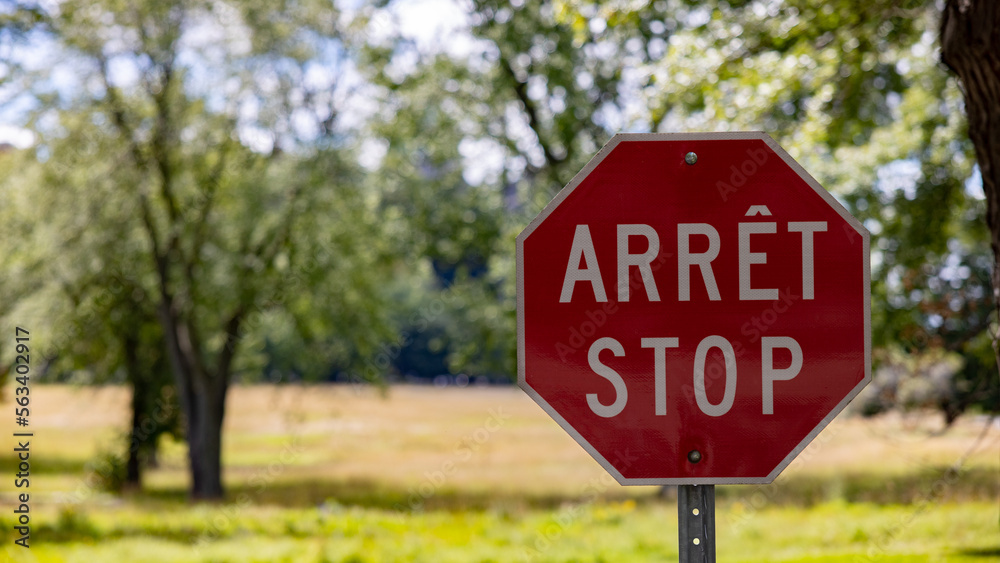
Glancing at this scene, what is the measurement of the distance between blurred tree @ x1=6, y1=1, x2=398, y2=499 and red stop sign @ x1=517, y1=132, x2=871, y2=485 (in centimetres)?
1282

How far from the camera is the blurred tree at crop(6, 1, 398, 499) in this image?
13320 mm

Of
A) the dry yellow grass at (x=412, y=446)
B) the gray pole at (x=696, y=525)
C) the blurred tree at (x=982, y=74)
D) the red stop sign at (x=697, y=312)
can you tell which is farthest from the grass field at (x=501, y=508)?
the gray pole at (x=696, y=525)

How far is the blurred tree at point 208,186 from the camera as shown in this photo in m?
13.3

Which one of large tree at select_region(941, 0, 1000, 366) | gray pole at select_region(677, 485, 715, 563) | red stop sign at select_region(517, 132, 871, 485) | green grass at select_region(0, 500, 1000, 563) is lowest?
green grass at select_region(0, 500, 1000, 563)

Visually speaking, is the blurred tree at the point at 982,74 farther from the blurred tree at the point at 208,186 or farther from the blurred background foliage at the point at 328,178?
the blurred tree at the point at 208,186

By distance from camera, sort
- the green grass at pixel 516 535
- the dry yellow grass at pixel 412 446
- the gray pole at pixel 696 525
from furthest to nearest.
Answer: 1. the dry yellow grass at pixel 412 446
2. the green grass at pixel 516 535
3. the gray pole at pixel 696 525

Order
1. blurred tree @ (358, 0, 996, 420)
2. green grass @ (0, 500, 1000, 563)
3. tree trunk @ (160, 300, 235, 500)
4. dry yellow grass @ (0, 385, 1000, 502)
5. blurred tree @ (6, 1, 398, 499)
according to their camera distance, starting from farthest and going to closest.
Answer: dry yellow grass @ (0, 385, 1000, 502) → tree trunk @ (160, 300, 235, 500) → blurred tree @ (6, 1, 398, 499) → green grass @ (0, 500, 1000, 563) → blurred tree @ (358, 0, 996, 420)

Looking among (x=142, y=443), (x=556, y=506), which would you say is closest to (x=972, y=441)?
(x=556, y=506)

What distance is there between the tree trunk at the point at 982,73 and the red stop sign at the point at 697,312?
5.89 ft

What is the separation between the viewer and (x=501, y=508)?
14984 millimetres

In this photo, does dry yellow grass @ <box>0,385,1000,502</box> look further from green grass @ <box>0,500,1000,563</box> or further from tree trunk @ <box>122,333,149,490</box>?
green grass @ <box>0,500,1000,563</box>

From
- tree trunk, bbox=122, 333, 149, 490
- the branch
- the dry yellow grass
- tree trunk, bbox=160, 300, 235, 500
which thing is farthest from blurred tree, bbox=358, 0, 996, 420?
tree trunk, bbox=122, 333, 149, 490

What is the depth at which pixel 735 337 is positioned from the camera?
1.66 metres

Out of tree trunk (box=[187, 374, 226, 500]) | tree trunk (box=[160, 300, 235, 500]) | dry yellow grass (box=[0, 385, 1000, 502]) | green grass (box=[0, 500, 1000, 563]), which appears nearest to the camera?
green grass (box=[0, 500, 1000, 563])
